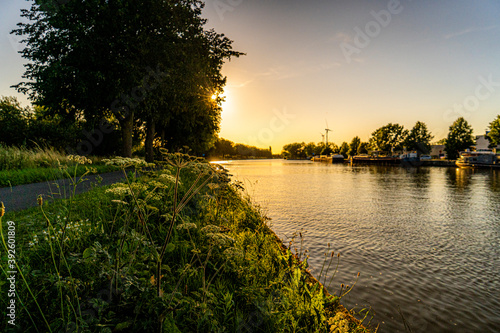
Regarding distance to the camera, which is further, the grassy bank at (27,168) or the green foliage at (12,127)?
the green foliage at (12,127)

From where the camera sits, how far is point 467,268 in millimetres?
5547

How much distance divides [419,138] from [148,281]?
95418 millimetres

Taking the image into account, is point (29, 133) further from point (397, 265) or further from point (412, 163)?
point (412, 163)

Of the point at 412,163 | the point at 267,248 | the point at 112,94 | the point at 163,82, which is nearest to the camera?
the point at 267,248

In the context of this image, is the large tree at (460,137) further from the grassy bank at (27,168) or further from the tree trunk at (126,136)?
the grassy bank at (27,168)

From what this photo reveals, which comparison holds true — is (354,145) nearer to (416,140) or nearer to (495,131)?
(416,140)

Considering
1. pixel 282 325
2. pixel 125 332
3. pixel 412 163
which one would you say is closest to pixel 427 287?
pixel 282 325

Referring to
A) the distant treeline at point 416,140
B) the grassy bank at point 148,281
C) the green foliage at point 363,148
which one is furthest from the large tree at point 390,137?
the grassy bank at point 148,281

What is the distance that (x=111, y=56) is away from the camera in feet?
51.2

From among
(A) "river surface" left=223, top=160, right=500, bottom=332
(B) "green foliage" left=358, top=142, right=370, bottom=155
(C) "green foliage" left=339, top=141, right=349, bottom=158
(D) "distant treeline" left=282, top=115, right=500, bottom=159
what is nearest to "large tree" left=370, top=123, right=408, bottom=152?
(D) "distant treeline" left=282, top=115, right=500, bottom=159

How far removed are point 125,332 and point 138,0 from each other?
1900cm

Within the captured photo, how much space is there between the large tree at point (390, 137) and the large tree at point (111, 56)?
8718cm

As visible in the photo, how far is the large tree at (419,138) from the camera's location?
7900 cm

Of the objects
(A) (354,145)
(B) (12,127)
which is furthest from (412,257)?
(A) (354,145)
